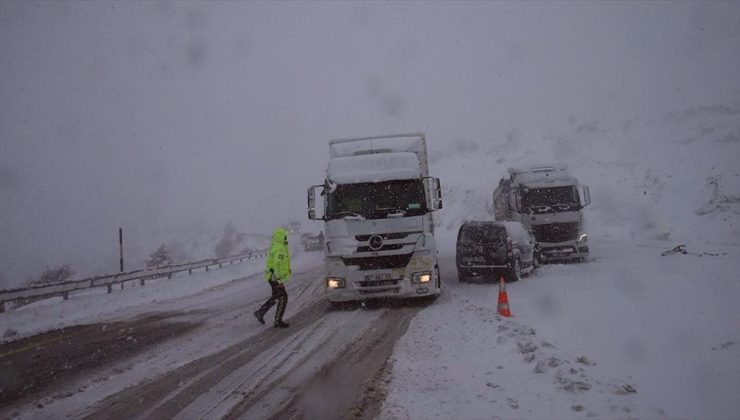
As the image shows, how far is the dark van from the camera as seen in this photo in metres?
12.6

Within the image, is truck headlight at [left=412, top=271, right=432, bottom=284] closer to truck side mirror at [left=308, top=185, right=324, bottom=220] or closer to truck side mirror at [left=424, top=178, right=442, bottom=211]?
truck side mirror at [left=424, top=178, right=442, bottom=211]

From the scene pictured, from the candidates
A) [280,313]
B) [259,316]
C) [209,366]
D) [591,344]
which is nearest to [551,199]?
[591,344]

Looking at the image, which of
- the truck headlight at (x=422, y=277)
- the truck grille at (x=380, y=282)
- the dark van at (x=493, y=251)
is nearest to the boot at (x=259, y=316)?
the truck grille at (x=380, y=282)

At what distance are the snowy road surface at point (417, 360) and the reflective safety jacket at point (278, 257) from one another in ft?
3.62

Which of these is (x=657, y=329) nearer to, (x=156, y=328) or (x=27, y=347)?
(x=156, y=328)

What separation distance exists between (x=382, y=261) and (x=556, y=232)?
945 cm

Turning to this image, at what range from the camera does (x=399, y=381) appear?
4.93m

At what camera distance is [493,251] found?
12.7 meters

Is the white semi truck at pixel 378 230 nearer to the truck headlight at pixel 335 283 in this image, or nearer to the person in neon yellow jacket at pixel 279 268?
the truck headlight at pixel 335 283

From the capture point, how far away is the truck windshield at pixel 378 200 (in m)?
9.54

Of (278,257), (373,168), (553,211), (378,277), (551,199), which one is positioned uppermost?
(373,168)

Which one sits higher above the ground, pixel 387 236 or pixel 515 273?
pixel 387 236

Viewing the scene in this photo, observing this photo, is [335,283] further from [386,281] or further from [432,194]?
[432,194]

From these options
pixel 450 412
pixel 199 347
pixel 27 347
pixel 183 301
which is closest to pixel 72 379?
pixel 199 347
